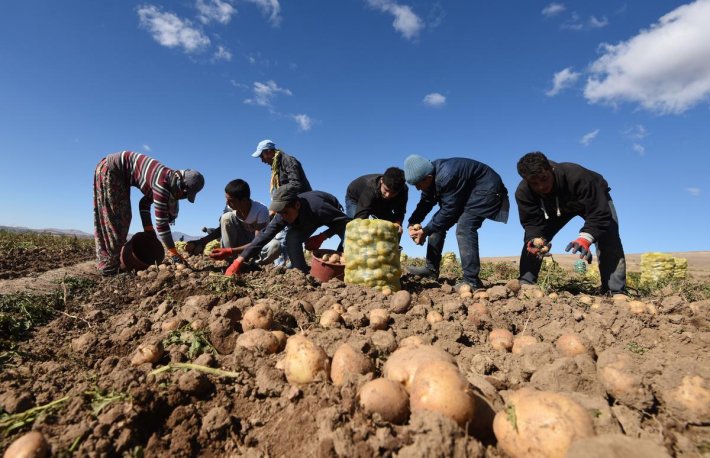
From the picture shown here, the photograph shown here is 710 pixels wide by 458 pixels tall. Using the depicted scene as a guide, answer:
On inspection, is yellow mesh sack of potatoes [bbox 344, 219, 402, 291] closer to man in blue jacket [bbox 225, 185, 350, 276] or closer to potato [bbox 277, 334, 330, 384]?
man in blue jacket [bbox 225, 185, 350, 276]

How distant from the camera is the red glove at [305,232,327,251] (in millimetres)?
6160

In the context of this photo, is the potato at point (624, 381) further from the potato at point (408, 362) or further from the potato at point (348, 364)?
the potato at point (348, 364)

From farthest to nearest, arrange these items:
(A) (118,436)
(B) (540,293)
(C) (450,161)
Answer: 1. (C) (450,161)
2. (B) (540,293)
3. (A) (118,436)

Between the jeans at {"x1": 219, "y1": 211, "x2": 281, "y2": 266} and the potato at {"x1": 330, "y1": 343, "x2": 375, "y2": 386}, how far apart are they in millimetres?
5331

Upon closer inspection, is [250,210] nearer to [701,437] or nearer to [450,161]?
[450,161]

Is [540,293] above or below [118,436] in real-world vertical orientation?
above

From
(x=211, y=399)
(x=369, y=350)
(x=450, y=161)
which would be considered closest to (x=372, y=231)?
(x=450, y=161)

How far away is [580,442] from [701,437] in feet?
2.73

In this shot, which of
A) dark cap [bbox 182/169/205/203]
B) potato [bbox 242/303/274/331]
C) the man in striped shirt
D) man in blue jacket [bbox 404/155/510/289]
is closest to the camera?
potato [bbox 242/303/274/331]

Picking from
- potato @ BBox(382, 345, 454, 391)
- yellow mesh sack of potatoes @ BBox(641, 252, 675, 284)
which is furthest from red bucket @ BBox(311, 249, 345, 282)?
yellow mesh sack of potatoes @ BBox(641, 252, 675, 284)

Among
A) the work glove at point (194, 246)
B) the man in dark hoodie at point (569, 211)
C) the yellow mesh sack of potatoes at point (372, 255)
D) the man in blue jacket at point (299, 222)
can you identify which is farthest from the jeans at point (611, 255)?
the work glove at point (194, 246)

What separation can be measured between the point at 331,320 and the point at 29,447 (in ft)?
6.15

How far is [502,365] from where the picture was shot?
8.09 feet

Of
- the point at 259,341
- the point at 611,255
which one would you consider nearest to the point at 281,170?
the point at 259,341
